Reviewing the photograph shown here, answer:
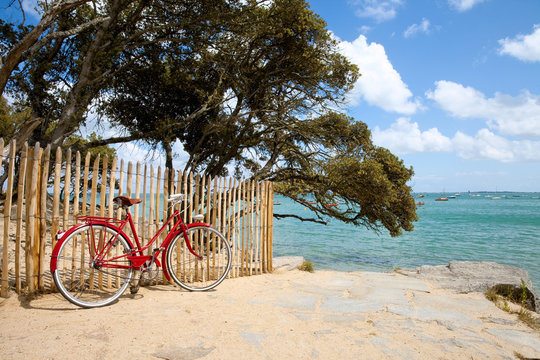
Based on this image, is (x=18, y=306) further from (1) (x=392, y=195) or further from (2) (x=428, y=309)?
(1) (x=392, y=195)

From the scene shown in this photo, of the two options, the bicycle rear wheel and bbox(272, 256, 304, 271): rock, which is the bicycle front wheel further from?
bbox(272, 256, 304, 271): rock

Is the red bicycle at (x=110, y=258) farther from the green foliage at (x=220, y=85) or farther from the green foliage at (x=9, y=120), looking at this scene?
the green foliage at (x=9, y=120)

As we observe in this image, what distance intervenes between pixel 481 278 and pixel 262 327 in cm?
494

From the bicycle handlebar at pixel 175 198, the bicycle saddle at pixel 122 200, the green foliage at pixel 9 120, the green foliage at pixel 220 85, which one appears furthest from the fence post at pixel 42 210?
the green foliage at pixel 9 120

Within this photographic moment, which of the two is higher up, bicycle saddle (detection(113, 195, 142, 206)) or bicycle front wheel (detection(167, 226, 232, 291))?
bicycle saddle (detection(113, 195, 142, 206))

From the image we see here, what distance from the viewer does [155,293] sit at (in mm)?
4707

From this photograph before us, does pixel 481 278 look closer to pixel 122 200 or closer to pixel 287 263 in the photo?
pixel 287 263

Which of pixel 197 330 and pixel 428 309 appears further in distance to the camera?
pixel 428 309

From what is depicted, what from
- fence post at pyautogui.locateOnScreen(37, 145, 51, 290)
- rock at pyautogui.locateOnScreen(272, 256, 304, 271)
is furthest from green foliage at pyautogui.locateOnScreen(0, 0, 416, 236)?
fence post at pyautogui.locateOnScreen(37, 145, 51, 290)

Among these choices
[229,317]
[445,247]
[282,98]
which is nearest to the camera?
[229,317]

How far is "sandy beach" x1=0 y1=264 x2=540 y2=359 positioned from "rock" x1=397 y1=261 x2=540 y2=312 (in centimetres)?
100

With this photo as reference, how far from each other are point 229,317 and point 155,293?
1.47 metres

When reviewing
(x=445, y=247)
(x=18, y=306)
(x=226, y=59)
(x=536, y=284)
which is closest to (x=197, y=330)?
(x=18, y=306)

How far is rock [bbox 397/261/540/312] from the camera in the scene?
5.82 metres
